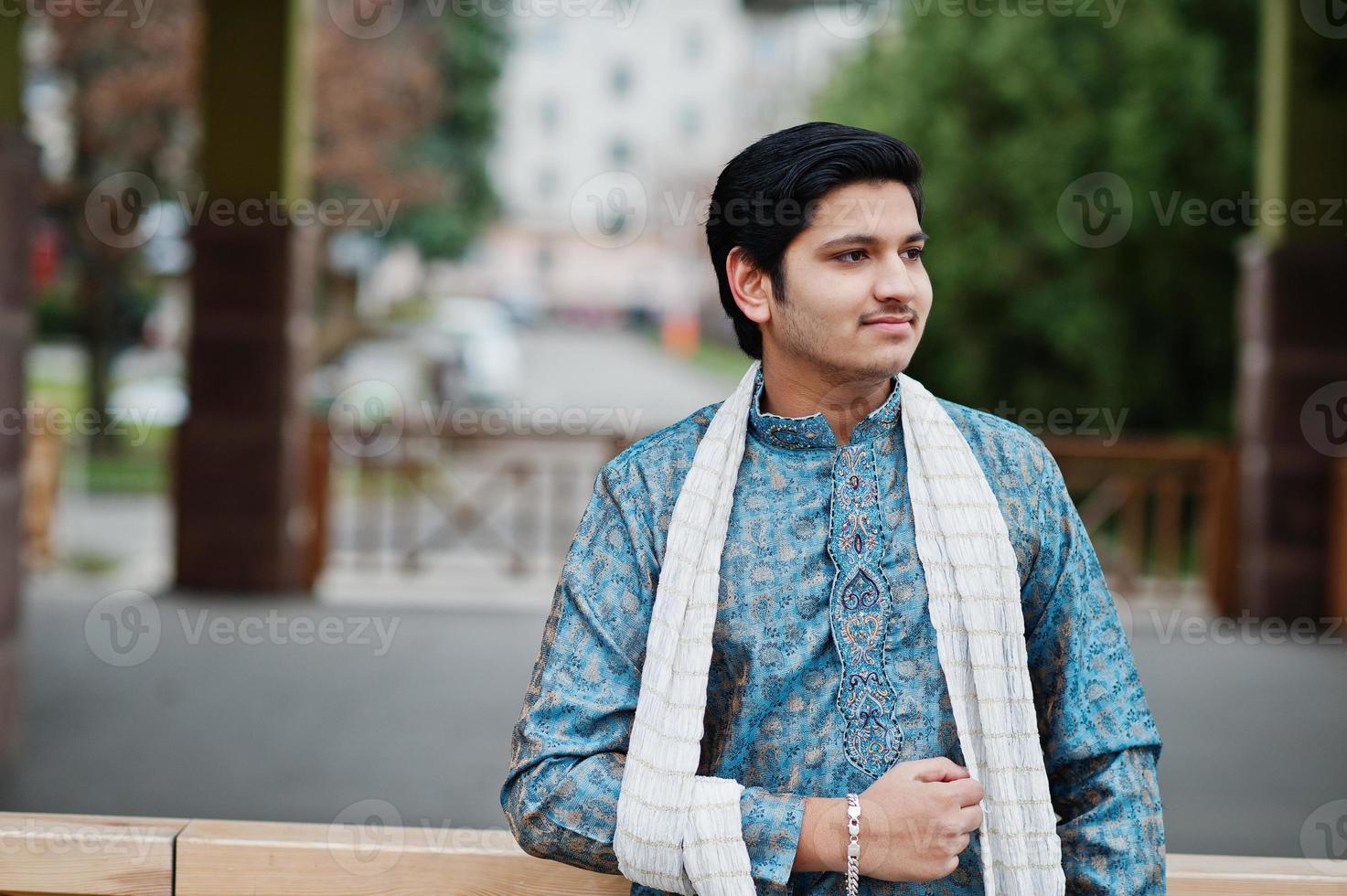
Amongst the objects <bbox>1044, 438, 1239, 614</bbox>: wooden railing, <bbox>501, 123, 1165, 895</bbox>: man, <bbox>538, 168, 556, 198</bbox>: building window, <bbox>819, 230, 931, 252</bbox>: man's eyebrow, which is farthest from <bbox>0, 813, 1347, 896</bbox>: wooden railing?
<bbox>538, 168, 556, 198</bbox>: building window

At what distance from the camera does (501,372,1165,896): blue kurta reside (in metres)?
1.50

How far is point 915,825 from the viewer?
4.71 ft

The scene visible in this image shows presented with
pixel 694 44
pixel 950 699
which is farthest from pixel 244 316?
pixel 694 44

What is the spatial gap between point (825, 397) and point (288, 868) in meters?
0.90

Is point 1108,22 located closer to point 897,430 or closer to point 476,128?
point 897,430

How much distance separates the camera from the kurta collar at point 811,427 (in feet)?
5.32

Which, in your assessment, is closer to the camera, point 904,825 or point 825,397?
point 904,825

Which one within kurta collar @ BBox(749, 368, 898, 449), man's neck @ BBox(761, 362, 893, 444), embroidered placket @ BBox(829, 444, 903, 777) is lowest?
embroidered placket @ BBox(829, 444, 903, 777)

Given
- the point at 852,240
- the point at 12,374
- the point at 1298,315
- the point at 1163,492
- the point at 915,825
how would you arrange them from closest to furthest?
1. the point at 915,825
2. the point at 852,240
3. the point at 12,374
4. the point at 1298,315
5. the point at 1163,492

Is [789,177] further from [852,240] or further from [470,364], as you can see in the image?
[470,364]

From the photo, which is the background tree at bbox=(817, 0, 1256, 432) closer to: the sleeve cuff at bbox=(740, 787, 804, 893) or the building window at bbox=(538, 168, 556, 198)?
the sleeve cuff at bbox=(740, 787, 804, 893)

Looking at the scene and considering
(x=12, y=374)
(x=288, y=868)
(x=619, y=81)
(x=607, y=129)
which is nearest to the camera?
(x=288, y=868)

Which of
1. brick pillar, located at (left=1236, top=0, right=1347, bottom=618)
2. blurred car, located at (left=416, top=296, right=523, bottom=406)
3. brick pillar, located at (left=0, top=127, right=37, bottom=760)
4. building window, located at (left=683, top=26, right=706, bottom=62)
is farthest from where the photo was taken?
building window, located at (left=683, top=26, right=706, bottom=62)

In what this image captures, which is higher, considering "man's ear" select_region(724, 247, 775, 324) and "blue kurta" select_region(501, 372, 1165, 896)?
"man's ear" select_region(724, 247, 775, 324)
